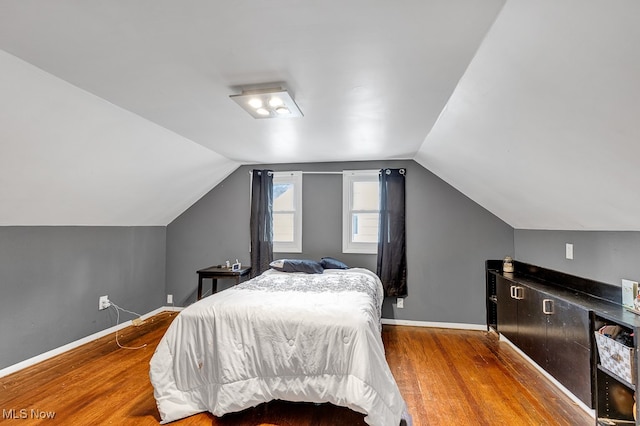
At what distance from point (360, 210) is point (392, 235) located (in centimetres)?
53

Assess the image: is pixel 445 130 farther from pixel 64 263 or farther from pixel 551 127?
pixel 64 263

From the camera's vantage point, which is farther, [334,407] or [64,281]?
[64,281]

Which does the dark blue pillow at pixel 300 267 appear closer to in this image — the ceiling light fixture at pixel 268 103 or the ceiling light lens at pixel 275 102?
the ceiling light fixture at pixel 268 103

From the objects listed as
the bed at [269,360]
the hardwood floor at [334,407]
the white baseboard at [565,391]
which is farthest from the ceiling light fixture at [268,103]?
the white baseboard at [565,391]

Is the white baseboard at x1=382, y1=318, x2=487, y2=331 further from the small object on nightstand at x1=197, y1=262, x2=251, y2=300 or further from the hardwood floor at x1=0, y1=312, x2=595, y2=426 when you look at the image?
the small object on nightstand at x1=197, y1=262, x2=251, y2=300

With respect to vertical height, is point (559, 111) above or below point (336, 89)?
below

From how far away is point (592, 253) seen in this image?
2318 millimetres

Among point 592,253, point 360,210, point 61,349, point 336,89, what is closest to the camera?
point 336,89

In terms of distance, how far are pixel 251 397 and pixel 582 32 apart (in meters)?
2.48

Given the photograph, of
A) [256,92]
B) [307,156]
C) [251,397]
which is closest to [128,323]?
[251,397]

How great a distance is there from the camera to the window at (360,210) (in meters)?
4.08

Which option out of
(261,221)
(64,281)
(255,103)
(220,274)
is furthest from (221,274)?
(255,103)

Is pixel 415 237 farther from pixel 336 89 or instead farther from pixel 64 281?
pixel 64 281

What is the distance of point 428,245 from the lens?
12.8ft
